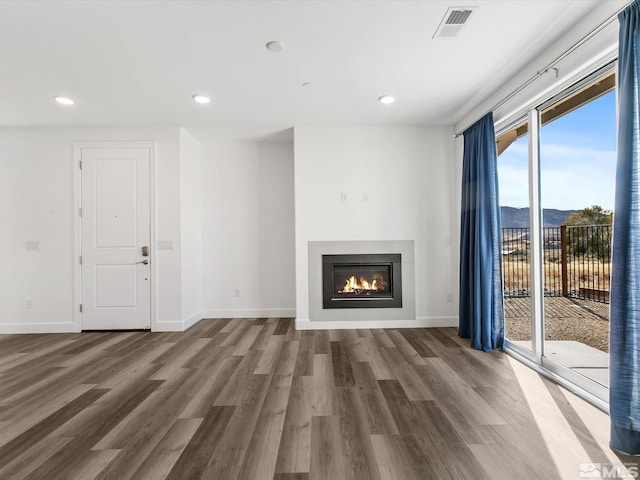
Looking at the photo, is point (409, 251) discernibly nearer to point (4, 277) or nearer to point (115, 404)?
point (115, 404)

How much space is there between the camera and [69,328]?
4.34 metres

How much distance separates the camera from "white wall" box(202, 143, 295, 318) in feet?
16.6

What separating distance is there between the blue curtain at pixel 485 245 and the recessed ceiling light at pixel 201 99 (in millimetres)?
2993

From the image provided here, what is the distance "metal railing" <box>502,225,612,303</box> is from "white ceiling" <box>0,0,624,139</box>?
5.09 ft

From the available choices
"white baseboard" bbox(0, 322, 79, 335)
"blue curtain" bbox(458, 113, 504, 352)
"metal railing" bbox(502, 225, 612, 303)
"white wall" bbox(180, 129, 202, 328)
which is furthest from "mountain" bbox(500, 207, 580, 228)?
"white baseboard" bbox(0, 322, 79, 335)

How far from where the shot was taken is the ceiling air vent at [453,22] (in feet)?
7.16

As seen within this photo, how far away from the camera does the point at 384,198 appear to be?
4438 millimetres

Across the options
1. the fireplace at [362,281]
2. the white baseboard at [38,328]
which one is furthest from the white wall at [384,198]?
the white baseboard at [38,328]

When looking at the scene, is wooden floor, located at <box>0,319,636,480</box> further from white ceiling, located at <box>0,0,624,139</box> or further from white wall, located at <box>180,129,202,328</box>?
white ceiling, located at <box>0,0,624,139</box>

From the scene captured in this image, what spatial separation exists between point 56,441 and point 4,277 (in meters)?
3.76

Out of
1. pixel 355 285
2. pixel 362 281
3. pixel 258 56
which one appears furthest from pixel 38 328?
pixel 258 56

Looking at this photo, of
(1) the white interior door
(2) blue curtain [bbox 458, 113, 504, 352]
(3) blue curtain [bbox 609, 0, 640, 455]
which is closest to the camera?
(3) blue curtain [bbox 609, 0, 640, 455]

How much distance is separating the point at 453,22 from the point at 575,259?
2.30m

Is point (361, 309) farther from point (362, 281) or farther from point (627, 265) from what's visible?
point (627, 265)
